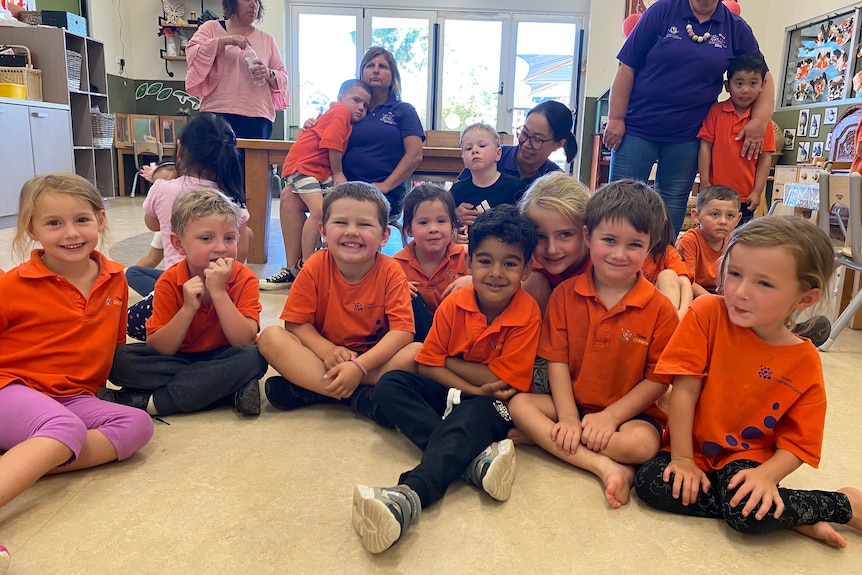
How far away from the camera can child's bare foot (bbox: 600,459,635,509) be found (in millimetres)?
1108

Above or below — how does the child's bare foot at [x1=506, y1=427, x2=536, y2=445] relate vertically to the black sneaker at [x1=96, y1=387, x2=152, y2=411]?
below

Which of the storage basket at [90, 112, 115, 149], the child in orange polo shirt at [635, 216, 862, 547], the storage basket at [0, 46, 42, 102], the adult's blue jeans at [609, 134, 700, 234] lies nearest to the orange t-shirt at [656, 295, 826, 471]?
the child in orange polo shirt at [635, 216, 862, 547]

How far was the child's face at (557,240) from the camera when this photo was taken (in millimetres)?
1439

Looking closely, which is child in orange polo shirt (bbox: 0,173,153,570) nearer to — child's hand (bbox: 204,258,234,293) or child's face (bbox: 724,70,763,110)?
child's hand (bbox: 204,258,234,293)

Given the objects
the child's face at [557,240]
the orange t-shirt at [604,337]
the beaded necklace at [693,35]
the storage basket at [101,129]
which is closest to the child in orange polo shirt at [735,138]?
the beaded necklace at [693,35]

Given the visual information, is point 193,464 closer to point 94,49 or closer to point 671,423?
point 671,423

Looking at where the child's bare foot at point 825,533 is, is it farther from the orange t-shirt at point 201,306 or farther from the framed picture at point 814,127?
the framed picture at point 814,127

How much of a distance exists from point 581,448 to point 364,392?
1.75 feet

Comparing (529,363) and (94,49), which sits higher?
(94,49)

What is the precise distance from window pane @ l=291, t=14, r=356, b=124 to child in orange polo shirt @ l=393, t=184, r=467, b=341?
20.2 ft

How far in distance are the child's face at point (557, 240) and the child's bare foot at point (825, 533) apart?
0.72 meters

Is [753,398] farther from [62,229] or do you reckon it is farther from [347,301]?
[62,229]

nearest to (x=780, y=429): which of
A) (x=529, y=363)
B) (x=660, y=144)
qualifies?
(x=529, y=363)

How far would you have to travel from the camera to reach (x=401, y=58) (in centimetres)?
748
